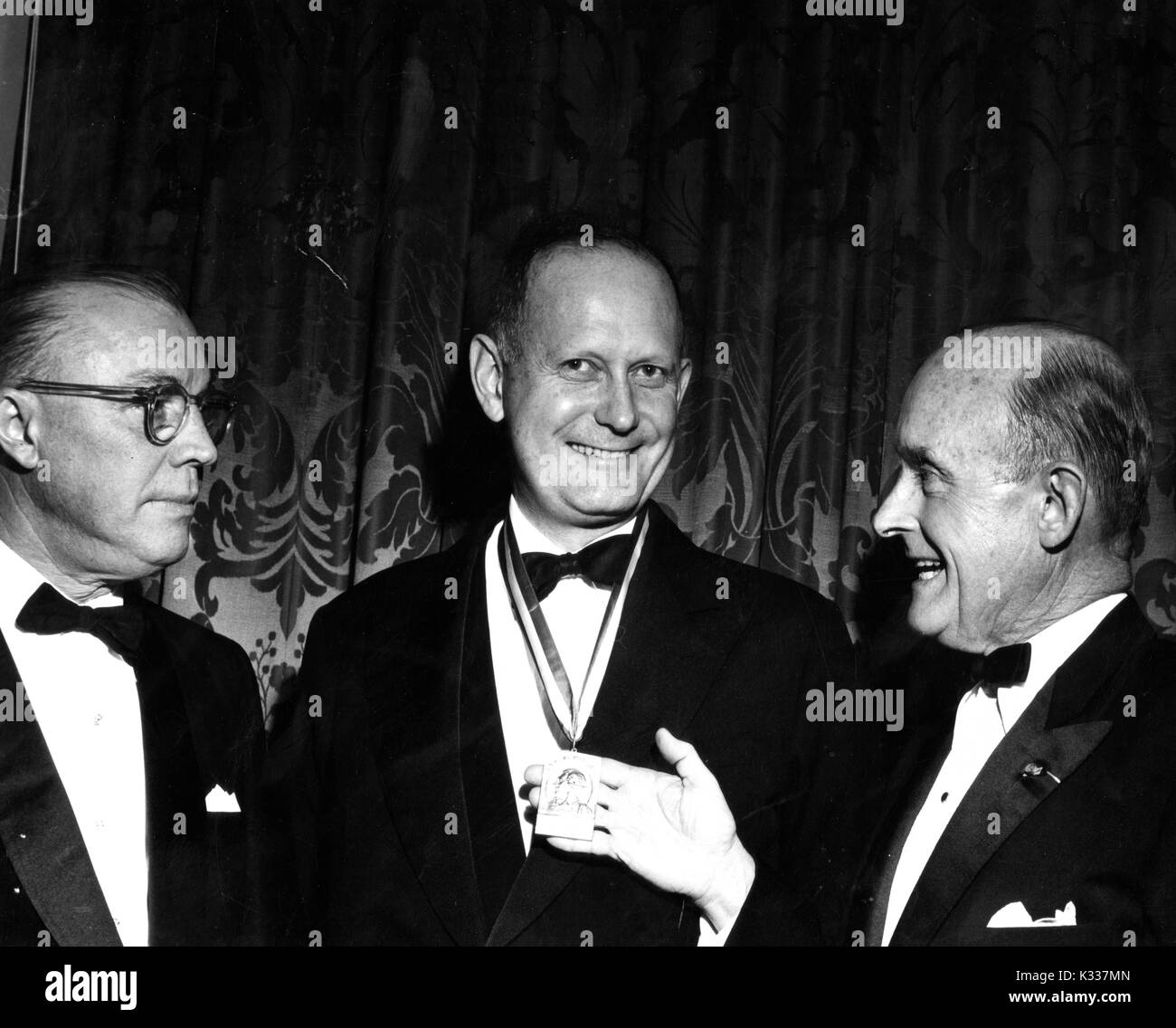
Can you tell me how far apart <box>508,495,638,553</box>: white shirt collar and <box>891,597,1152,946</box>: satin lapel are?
2.71 feet

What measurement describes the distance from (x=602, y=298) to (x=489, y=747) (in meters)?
0.90

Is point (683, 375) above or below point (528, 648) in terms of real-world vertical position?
above

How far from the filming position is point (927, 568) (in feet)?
8.87

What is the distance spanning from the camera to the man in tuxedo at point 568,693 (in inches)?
97.5

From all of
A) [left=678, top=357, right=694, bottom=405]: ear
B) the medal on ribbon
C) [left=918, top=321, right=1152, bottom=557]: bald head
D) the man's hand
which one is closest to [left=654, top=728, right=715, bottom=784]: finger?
the man's hand

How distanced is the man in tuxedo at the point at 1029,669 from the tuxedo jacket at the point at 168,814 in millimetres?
1220

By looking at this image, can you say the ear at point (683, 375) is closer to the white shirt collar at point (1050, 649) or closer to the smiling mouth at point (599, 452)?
the smiling mouth at point (599, 452)

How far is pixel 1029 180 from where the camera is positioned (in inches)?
121

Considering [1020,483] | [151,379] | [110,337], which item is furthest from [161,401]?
[1020,483]

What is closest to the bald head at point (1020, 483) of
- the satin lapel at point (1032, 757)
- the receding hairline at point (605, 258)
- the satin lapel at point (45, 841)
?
the satin lapel at point (1032, 757)

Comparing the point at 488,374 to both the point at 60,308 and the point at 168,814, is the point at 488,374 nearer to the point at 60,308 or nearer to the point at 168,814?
the point at 60,308

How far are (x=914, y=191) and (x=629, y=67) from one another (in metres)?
0.73
